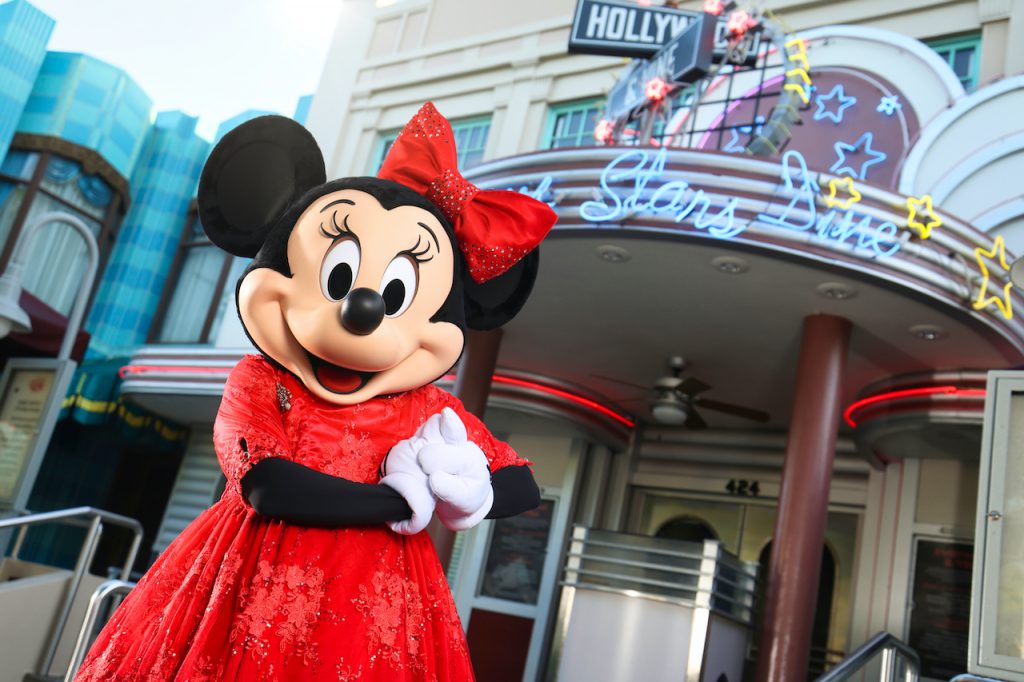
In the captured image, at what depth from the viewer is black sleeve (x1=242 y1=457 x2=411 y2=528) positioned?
2180 millimetres

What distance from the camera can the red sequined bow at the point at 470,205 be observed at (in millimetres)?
2789

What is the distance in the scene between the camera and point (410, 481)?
7.49 ft

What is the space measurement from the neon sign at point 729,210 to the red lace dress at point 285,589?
12.0ft

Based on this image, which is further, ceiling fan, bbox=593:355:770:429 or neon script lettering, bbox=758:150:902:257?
ceiling fan, bbox=593:355:770:429

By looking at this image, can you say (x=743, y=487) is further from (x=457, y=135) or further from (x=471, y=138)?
(x=457, y=135)

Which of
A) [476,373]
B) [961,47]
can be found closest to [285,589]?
[476,373]

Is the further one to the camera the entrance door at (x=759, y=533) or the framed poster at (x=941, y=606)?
the entrance door at (x=759, y=533)

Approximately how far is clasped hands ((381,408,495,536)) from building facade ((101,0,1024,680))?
369 centimetres

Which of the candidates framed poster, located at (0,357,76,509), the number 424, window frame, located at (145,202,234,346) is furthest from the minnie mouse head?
window frame, located at (145,202,234,346)

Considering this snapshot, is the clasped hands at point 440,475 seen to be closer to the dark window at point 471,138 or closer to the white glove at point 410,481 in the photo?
the white glove at point 410,481

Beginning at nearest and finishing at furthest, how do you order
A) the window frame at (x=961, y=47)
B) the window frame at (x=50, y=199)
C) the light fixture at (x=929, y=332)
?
the light fixture at (x=929, y=332), the window frame at (x=961, y=47), the window frame at (x=50, y=199)

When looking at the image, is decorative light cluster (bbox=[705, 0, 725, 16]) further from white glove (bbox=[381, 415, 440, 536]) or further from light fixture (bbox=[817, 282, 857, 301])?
white glove (bbox=[381, 415, 440, 536])

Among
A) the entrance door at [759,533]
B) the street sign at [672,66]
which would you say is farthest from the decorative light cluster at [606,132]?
the entrance door at [759,533]

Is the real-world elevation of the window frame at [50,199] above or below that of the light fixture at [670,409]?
above
